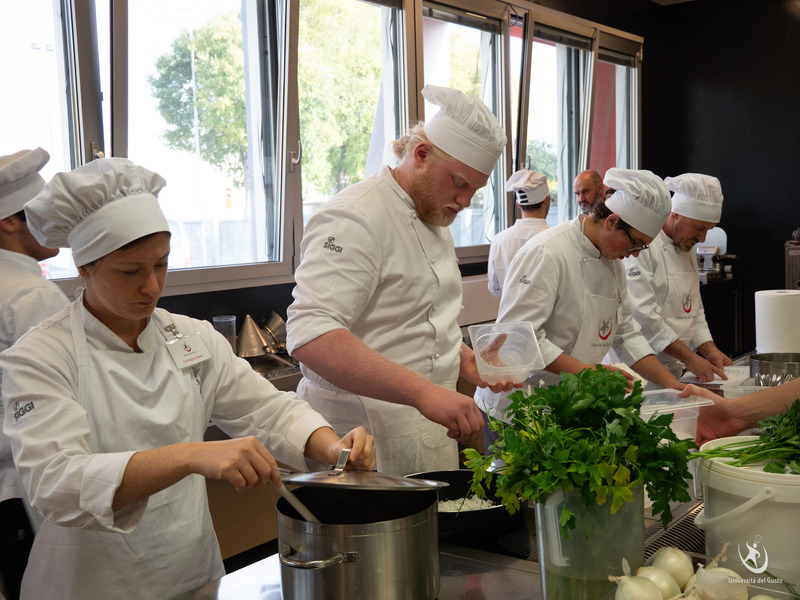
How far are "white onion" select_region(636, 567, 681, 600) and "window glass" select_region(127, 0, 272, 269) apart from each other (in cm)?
280

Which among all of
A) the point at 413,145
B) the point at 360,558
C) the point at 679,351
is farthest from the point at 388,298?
the point at 679,351

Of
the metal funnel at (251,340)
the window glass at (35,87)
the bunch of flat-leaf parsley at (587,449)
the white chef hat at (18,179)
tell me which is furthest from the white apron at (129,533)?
the metal funnel at (251,340)

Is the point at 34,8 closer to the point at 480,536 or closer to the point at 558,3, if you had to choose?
the point at 480,536

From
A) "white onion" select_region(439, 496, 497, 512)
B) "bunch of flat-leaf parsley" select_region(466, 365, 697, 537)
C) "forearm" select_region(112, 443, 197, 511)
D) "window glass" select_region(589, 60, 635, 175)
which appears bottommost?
"white onion" select_region(439, 496, 497, 512)

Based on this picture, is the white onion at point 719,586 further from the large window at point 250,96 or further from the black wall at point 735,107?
the black wall at point 735,107

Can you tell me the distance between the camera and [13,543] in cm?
185

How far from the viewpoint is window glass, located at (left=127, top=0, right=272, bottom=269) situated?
3264 mm

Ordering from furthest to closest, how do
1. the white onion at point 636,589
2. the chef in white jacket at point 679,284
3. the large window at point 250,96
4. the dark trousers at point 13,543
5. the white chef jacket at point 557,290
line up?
the chef in white jacket at point 679,284
the large window at point 250,96
the white chef jacket at point 557,290
the dark trousers at point 13,543
the white onion at point 636,589

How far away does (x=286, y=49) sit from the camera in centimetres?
374

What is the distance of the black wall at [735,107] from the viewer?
6.58 m

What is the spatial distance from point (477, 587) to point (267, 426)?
2.00 feet

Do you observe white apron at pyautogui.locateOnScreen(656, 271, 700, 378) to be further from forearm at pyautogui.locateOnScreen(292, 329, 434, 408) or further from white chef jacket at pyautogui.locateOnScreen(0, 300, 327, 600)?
white chef jacket at pyautogui.locateOnScreen(0, 300, 327, 600)

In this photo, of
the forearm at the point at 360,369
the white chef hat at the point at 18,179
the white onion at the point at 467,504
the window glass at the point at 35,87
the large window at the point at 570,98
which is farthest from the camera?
the large window at the point at 570,98

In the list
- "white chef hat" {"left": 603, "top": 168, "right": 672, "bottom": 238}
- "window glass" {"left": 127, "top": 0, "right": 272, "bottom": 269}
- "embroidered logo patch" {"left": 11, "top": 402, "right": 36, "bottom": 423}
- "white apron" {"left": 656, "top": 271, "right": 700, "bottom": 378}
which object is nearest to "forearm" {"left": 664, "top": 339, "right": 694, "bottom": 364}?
"white apron" {"left": 656, "top": 271, "right": 700, "bottom": 378}
